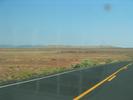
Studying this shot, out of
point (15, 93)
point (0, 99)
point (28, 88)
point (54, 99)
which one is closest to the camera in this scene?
point (0, 99)

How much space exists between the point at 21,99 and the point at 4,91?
210cm

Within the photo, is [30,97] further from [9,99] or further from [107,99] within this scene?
[107,99]

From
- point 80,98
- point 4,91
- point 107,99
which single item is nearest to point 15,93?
point 4,91

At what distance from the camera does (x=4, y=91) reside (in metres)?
12.8

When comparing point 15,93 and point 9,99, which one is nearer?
point 9,99

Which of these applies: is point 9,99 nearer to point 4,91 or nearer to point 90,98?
point 4,91

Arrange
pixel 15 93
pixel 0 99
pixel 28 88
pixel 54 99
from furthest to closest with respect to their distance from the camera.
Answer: pixel 28 88, pixel 15 93, pixel 54 99, pixel 0 99

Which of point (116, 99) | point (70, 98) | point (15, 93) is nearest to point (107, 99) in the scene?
point (116, 99)

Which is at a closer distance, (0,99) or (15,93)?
A: (0,99)

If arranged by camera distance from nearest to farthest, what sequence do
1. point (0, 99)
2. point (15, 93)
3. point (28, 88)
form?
point (0, 99)
point (15, 93)
point (28, 88)

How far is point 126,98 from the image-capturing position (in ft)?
39.8

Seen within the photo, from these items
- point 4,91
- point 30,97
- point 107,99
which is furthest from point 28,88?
point 107,99

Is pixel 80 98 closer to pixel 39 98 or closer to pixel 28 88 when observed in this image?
pixel 39 98

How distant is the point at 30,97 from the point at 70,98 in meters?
1.39
